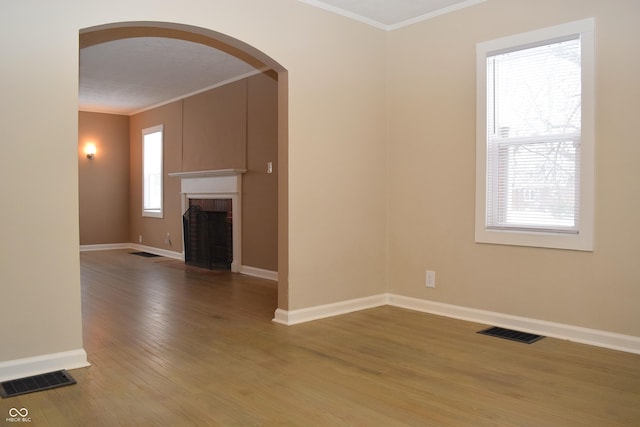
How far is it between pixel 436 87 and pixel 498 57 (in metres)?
0.57

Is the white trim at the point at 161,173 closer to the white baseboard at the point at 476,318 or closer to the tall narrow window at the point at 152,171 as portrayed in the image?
the tall narrow window at the point at 152,171

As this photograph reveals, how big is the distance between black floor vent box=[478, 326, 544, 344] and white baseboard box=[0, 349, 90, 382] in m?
2.76

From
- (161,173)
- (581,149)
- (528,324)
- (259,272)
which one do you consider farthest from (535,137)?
(161,173)

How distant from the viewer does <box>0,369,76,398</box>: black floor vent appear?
2.68 meters

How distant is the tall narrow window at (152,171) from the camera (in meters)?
9.07

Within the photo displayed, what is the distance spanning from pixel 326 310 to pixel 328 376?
4.67 feet

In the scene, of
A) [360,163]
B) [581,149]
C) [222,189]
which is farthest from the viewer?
[222,189]

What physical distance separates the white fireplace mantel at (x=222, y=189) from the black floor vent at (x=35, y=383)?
13.3ft

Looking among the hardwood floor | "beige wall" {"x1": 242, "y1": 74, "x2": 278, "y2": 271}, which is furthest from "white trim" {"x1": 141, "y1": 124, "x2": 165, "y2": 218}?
the hardwood floor

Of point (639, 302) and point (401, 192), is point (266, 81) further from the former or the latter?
point (639, 302)

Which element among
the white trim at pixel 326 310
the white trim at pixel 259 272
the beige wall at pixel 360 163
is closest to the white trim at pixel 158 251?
the white trim at pixel 259 272

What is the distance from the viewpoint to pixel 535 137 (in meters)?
3.85
